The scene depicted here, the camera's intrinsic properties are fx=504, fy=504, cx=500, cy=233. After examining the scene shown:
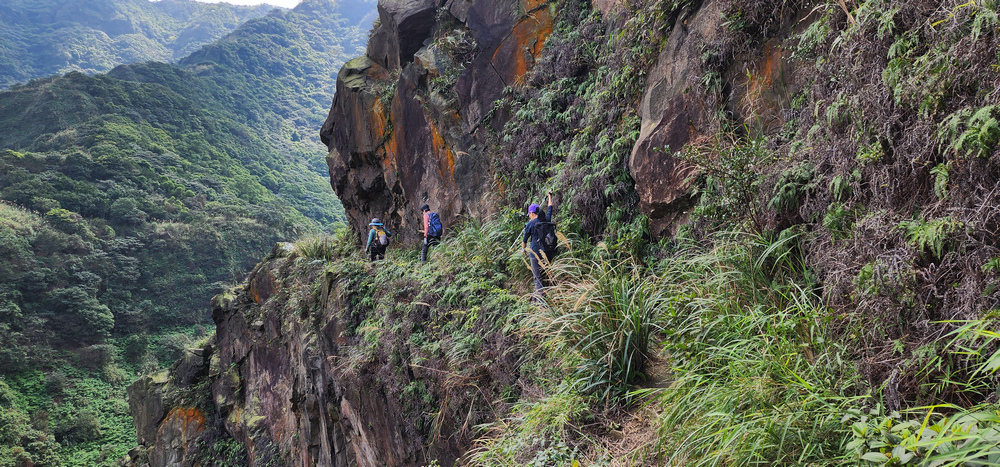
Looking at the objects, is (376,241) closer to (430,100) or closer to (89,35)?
(430,100)

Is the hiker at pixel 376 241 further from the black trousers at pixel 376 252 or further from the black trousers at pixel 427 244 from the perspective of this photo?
the black trousers at pixel 427 244

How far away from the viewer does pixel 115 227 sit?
3462cm

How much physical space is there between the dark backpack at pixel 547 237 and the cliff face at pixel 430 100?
141 inches

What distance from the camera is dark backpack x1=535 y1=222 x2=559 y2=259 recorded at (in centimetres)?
642

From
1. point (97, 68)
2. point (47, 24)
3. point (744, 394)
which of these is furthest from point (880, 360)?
point (47, 24)

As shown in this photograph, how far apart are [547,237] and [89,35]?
99871 millimetres

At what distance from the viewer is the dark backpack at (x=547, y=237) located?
642 centimetres

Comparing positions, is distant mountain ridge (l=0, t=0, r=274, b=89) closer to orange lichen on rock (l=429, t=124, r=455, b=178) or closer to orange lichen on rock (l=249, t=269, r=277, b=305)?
orange lichen on rock (l=249, t=269, r=277, b=305)

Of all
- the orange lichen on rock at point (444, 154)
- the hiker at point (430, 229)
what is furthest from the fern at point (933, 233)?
the orange lichen on rock at point (444, 154)

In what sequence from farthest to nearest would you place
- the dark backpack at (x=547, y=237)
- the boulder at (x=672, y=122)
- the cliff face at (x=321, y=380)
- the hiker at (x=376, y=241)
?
1. the hiker at (x=376, y=241)
2. the cliff face at (x=321, y=380)
3. the dark backpack at (x=547, y=237)
4. the boulder at (x=672, y=122)

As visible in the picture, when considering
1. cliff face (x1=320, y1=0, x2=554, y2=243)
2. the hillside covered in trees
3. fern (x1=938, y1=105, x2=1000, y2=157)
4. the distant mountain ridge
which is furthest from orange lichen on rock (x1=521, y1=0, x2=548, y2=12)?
the distant mountain ridge

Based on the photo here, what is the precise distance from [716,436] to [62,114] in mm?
53225

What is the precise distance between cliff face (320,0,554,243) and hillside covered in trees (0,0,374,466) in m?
7.74

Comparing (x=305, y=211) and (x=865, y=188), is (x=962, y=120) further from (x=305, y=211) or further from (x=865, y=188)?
(x=305, y=211)
